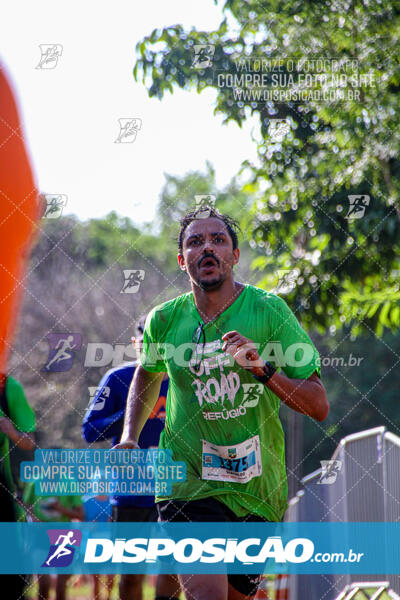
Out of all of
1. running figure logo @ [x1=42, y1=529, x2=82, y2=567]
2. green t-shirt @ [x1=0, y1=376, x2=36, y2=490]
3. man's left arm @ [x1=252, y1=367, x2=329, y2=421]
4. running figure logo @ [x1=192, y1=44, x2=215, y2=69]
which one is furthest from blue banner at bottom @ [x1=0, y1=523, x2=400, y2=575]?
running figure logo @ [x1=192, y1=44, x2=215, y2=69]

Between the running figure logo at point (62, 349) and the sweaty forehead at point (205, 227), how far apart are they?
1.60 metres

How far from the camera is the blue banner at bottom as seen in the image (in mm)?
3545

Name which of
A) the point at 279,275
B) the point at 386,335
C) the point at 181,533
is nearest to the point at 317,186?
the point at 279,275

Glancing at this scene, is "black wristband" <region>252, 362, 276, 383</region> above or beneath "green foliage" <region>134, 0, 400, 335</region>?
beneath

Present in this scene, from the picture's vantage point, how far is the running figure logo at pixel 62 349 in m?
4.91

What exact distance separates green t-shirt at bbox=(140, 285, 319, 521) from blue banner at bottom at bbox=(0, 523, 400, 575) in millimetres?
156

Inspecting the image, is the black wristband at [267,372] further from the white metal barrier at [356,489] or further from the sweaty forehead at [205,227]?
the white metal barrier at [356,489]

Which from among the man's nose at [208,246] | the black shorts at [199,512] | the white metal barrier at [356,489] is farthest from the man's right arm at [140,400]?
the white metal barrier at [356,489]

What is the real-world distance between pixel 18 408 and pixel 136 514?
902 mm

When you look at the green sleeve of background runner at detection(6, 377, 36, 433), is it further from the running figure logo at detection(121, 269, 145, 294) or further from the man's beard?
the running figure logo at detection(121, 269, 145, 294)

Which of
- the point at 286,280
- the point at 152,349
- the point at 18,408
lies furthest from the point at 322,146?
the point at 18,408

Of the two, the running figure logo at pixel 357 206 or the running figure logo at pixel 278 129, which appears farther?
the running figure logo at pixel 278 129

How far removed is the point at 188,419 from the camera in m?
3.36

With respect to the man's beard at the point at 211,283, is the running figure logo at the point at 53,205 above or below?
above
